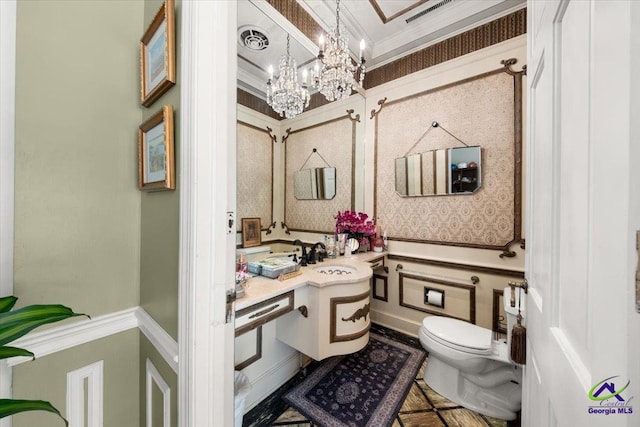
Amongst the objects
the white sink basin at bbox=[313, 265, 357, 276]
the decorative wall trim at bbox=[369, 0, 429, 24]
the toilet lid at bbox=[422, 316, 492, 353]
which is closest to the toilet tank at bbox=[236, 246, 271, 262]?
the white sink basin at bbox=[313, 265, 357, 276]

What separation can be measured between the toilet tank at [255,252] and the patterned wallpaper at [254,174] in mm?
210

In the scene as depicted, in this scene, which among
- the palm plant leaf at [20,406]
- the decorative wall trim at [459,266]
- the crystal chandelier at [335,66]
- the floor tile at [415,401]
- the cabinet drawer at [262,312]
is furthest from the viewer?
the decorative wall trim at [459,266]

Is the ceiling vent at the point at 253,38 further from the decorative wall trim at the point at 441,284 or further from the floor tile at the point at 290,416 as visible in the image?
the floor tile at the point at 290,416

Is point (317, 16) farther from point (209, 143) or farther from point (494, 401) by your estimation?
point (494, 401)

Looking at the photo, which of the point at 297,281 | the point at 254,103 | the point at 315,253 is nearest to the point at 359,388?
the point at 297,281

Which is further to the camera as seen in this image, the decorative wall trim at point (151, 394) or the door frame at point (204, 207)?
the decorative wall trim at point (151, 394)

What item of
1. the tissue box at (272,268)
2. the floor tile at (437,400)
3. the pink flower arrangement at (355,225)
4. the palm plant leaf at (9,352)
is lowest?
the floor tile at (437,400)

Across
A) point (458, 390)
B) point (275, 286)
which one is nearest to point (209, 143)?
point (275, 286)

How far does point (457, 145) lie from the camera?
2064mm

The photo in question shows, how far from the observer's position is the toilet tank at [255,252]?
1.97 m

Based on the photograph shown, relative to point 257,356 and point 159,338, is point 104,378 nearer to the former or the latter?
point 159,338

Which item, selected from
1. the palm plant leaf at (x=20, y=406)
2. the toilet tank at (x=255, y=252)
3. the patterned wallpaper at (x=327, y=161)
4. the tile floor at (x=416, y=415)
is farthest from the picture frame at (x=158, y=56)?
the tile floor at (x=416, y=415)

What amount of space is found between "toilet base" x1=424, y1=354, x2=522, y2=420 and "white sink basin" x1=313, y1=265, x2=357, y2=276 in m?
0.92

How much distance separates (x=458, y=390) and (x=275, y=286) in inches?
56.6
